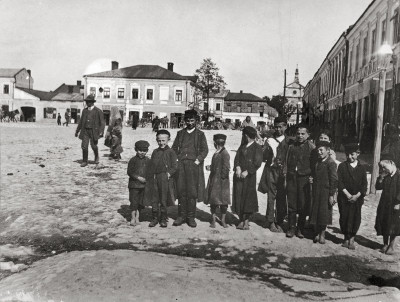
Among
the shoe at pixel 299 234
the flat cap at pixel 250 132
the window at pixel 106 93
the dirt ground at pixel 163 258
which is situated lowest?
the dirt ground at pixel 163 258

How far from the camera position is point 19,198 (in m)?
6.77

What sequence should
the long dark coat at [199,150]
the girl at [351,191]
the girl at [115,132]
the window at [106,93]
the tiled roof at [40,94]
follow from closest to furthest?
the girl at [351,191]
the long dark coat at [199,150]
the girl at [115,132]
the window at [106,93]
the tiled roof at [40,94]

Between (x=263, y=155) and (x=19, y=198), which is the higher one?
(x=263, y=155)

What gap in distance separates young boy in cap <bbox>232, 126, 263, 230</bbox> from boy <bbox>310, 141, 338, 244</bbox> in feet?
2.59

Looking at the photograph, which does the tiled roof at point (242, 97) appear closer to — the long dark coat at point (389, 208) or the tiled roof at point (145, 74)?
the tiled roof at point (145, 74)

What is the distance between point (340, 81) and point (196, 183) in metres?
15.5

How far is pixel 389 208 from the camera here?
4.41m

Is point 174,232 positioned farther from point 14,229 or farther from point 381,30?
point 381,30

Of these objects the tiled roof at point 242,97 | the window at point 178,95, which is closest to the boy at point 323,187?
the tiled roof at point 242,97

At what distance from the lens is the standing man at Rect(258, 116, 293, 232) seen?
17.4ft

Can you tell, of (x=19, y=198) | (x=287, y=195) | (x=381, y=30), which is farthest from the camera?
(x=381, y=30)

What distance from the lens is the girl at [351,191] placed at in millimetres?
4625

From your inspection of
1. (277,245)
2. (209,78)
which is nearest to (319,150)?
(277,245)

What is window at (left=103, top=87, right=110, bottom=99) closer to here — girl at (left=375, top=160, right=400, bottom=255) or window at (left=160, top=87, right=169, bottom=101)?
window at (left=160, top=87, right=169, bottom=101)
